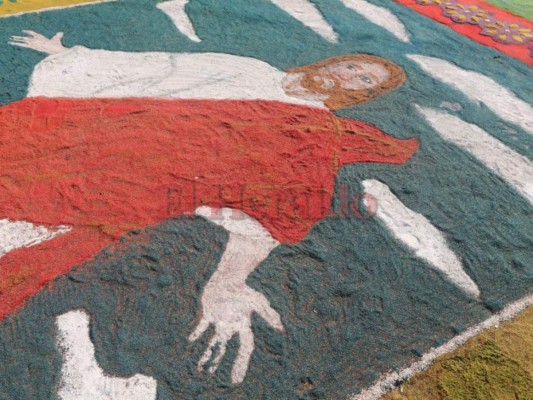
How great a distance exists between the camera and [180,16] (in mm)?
9938

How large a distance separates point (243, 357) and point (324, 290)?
1.19 m

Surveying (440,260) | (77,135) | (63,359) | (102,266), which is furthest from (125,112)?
(440,260)

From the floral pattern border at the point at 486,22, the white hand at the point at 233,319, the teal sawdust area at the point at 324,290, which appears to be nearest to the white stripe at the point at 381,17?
the floral pattern border at the point at 486,22

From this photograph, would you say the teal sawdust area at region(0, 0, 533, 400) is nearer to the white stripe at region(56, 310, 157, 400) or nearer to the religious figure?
the white stripe at region(56, 310, 157, 400)

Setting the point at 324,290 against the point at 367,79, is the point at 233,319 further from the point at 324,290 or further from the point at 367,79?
the point at 367,79

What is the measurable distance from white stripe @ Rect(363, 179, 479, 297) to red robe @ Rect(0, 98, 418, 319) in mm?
690

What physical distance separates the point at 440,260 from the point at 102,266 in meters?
3.98

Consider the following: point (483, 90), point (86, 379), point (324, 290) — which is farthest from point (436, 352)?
point (483, 90)

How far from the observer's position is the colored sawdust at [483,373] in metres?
4.48

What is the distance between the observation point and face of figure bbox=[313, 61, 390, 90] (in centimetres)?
810

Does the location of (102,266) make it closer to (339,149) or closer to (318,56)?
(339,149)

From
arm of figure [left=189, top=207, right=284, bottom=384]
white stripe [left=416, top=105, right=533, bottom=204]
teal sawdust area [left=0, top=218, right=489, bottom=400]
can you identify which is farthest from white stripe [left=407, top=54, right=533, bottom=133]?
arm of figure [left=189, top=207, right=284, bottom=384]

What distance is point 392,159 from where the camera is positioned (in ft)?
22.4

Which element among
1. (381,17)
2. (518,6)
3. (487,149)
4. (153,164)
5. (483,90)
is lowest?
(153,164)
